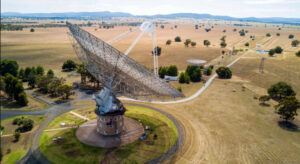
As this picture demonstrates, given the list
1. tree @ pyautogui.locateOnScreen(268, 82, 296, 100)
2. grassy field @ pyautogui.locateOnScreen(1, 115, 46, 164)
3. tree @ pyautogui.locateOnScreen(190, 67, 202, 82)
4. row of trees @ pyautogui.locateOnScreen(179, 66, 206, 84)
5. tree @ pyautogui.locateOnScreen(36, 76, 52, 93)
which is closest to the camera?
grassy field @ pyautogui.locateOnScreen(1, 115, 46, 164)

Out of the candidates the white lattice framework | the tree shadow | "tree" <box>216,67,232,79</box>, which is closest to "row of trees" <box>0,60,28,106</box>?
the white lattice framework

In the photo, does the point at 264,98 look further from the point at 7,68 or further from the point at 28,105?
the point at 7,68

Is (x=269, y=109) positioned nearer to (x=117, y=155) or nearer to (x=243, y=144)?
(x=243, y=144)

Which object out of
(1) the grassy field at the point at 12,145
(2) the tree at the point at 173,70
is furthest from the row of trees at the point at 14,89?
(2) the tree at the point at 173,70

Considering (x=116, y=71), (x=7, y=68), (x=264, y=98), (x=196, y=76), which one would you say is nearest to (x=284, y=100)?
(x=264, y=98)

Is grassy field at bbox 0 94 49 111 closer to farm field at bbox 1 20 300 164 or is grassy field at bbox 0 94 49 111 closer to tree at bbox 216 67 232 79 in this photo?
farm field at bbox 1 20 300 164

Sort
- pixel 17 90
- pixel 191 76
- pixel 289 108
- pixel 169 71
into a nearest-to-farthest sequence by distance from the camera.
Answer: pixel 289 108
pixel 17 90
pixel 191 76
pixel 169 71
